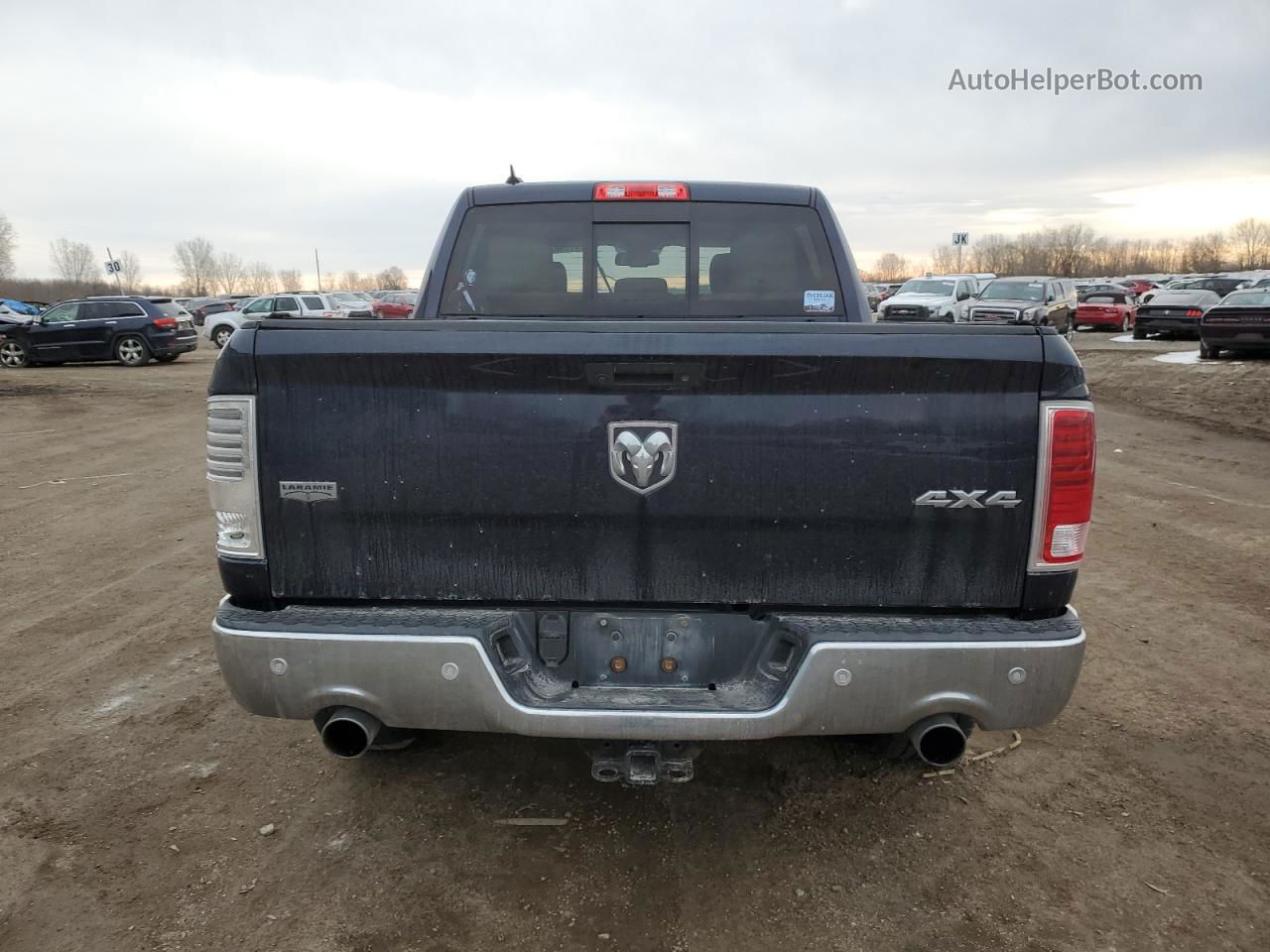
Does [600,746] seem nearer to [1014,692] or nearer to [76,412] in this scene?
[1014,692]

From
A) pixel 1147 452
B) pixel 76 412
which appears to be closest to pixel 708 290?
pixel 1147 452

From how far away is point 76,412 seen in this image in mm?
14055

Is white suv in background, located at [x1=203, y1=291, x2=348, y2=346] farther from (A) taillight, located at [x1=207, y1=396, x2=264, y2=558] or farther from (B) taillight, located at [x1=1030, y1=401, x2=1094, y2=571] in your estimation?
(B) taillight, located at [x1=1030, y1=401, x2=1094, y2=571]

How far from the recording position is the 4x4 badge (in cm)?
235

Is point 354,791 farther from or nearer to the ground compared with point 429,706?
nearer to the ground

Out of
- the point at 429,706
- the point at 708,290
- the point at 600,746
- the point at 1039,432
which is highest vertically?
the point at 708,290

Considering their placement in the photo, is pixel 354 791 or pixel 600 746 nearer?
pixel 600 746

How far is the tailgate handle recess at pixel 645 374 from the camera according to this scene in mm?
2270

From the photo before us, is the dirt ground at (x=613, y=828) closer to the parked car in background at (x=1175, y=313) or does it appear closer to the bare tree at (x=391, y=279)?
the parked car in background at (x=1175, y=313)

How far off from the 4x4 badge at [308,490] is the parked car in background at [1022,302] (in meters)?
22.3

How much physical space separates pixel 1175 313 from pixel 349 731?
2975 cm

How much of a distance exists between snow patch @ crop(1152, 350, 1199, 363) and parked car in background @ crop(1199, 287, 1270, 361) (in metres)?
0.39

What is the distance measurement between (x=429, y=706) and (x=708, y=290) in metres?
2.21

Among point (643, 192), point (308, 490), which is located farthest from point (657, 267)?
point (308, 490)
